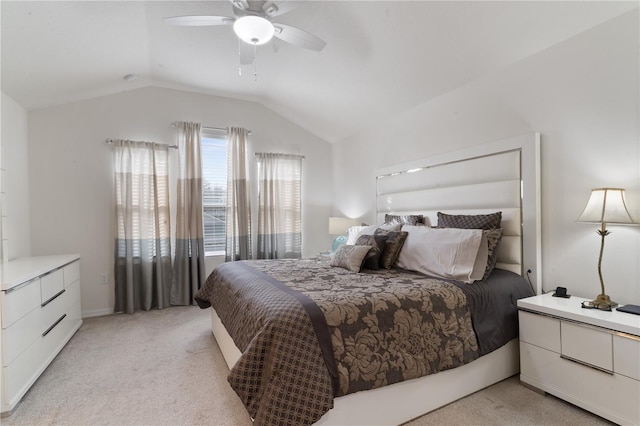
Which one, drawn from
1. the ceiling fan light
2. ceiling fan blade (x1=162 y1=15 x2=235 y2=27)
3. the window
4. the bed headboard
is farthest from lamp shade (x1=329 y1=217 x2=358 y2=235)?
ceiling fan blade (x1=162 y1=15 x2=235 y2=27)

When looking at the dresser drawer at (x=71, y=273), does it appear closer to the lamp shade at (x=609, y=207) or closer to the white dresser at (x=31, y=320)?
the white dresser at (x=31, y=320)

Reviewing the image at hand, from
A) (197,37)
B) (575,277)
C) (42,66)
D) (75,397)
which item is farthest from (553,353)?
(42,66)

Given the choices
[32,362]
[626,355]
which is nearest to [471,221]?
[626,355]

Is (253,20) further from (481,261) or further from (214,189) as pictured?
(214,189)

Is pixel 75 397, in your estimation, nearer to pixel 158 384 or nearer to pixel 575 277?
pixel 158 384

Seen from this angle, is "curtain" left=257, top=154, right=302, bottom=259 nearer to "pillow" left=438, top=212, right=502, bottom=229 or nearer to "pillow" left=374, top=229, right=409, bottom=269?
"pillow" left=374, top=229, right=409, bottom=269

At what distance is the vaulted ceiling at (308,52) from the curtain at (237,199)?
2.56 feet

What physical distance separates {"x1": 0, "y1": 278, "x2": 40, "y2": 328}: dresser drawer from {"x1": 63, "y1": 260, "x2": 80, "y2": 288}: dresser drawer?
672 mm

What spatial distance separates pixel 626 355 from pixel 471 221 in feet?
4.10

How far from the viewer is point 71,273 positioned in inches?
121

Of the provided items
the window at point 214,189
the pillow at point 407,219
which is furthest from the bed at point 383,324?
the window at point 214,189

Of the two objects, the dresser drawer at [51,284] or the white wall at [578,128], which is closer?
the white wall at [578,128]

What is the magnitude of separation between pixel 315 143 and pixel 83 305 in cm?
381

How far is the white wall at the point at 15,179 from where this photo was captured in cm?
294
